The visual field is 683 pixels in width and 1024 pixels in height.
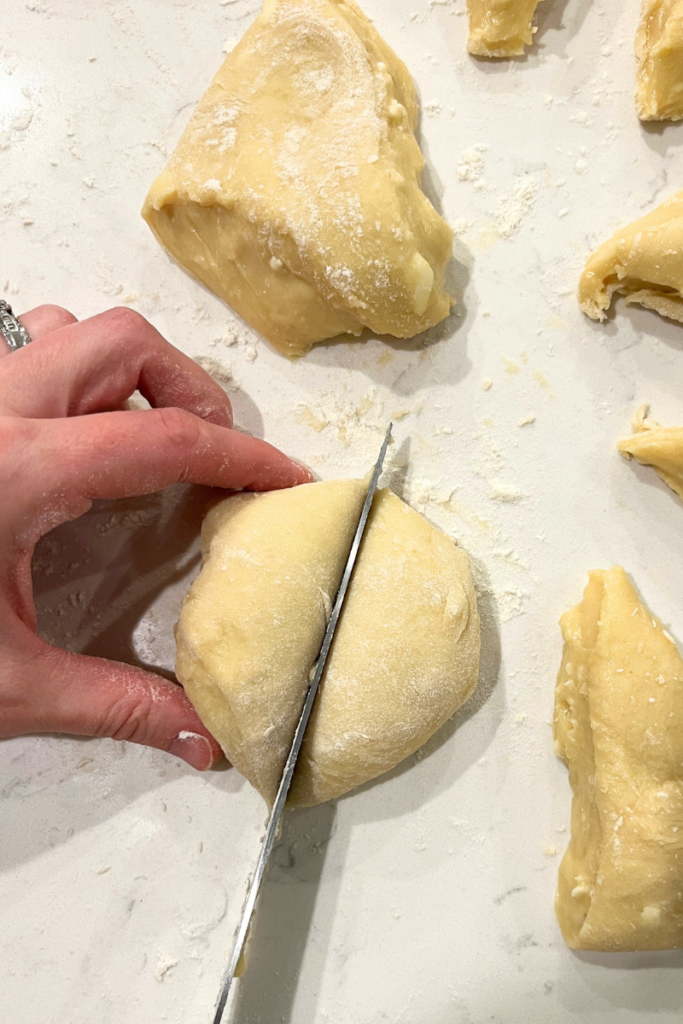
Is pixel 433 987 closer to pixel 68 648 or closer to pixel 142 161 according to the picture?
pixel 68 648

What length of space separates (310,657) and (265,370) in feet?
1.64

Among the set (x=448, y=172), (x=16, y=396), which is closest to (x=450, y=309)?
(x=448, y=172)

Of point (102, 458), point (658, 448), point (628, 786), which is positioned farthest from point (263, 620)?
point (658, 448)

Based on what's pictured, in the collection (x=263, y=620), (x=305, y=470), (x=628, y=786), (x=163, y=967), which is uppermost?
(x=305, y=470)

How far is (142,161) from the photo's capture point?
1181 millimetres

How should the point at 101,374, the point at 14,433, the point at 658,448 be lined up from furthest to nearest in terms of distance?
the point at 658,448, the point at 101,374, the point at 14,433

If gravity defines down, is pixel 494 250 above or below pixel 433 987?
above

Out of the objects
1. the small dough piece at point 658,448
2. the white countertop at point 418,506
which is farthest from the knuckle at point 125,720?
the small dough piece at point 658,448

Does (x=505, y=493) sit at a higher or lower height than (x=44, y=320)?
lower

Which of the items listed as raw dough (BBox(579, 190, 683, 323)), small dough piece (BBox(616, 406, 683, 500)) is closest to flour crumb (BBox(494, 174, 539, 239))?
raw dough (BBox(579, 190, 683, 323))

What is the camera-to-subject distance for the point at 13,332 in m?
1.04

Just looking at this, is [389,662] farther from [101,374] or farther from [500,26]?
[500,26]

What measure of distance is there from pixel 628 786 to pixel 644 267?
0.78 meters

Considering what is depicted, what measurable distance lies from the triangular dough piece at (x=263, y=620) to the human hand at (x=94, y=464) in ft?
0.24
